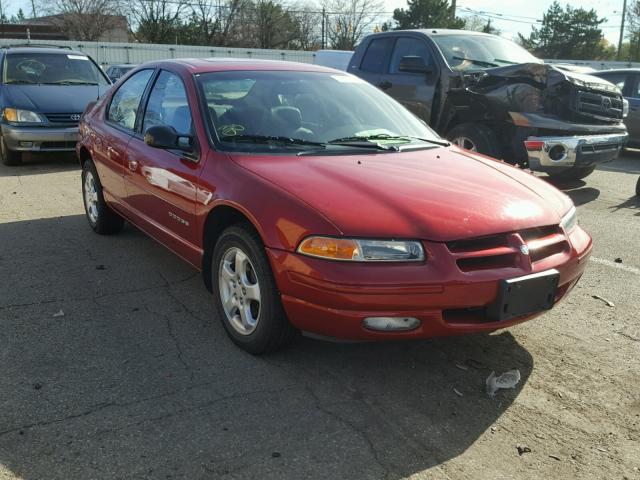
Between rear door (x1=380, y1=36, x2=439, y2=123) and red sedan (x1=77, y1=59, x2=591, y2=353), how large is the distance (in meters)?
3.73

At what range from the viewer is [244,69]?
14.2ft

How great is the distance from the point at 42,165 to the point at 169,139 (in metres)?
6.87

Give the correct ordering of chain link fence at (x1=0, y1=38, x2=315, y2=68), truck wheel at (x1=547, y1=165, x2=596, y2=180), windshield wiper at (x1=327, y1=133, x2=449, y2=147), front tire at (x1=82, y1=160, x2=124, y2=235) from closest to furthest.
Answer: windshield wiper at (x1=327, y1=133, x2=449, y2=147) < front tire at (x1=82, y1=160, x2=124, y2=235) < truck wheel at (x1=547, y1=165, x2=596, y2=180) < chain link fence at (x1=0, y1=38, x2=315, y2=68)

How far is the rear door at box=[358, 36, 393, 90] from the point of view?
902cm

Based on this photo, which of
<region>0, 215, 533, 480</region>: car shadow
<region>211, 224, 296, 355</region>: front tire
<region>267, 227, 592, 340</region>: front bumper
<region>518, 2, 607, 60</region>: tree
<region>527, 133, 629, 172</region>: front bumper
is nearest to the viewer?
<region>0, 215, 533, 480</region>: car shadow

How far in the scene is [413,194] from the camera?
3172mm

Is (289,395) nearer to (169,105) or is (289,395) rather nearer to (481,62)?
(169,105)

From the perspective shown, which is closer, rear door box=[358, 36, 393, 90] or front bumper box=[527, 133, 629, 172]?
front bumper box=[527, 133, 629, 172]

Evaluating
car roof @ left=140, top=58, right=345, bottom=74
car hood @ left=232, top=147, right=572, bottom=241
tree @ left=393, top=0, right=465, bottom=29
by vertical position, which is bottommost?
car hood @ left=232, top=147, right=572, bottom=241

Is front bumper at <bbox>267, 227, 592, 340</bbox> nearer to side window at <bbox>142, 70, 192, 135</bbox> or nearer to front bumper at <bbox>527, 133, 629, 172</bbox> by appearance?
side window at <bbox>142, 70, 192, 135</bbox>

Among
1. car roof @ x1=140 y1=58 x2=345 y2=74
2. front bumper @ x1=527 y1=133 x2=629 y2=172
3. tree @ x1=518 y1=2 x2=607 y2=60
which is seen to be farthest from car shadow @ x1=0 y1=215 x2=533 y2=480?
tree @ x1=518 y1=2 x2=607 y2=60

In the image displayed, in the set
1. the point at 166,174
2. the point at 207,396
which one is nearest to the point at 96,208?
the point at 166,174

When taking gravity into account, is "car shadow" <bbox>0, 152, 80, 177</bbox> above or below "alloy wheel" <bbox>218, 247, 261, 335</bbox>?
below

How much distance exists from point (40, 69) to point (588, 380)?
9.77 meters
